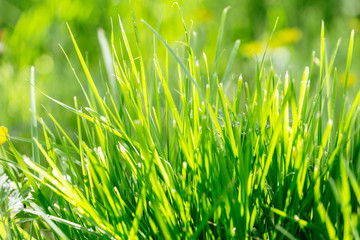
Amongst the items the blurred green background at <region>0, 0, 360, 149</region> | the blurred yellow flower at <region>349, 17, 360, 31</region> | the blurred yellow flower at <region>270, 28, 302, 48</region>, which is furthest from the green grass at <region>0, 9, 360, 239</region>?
the blurred yellow flower at <region>349, 17, 360, 31</region>

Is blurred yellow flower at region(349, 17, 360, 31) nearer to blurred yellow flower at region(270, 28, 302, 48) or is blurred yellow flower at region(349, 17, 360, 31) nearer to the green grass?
blurred yellow flower at region(270, 28, 302, 48)

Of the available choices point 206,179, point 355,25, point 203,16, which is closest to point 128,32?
point 203,16

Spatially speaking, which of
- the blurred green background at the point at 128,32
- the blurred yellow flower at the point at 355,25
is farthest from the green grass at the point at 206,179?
the blurred yellow flower at the point at 355,25

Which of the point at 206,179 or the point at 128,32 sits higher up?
the point at 206,179

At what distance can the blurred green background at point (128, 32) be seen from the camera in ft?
5.87

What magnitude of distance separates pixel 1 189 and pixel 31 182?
0.06 metres

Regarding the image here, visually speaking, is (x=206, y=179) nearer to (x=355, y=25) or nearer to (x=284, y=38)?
(x=284, y=38)

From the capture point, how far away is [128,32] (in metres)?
2.17

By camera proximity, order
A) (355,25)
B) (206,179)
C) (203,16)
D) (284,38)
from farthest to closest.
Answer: (203,16)
(355,25)
(284,38)
(206,179)

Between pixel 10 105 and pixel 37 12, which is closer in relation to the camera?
pixel 10 105

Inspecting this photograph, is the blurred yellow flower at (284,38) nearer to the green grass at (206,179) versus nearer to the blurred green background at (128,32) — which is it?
the blurred green background at (128,32)

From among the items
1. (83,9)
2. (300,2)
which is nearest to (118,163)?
(83,9)

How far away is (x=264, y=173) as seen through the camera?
1.89ft

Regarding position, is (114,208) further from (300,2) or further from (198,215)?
(300,2)
